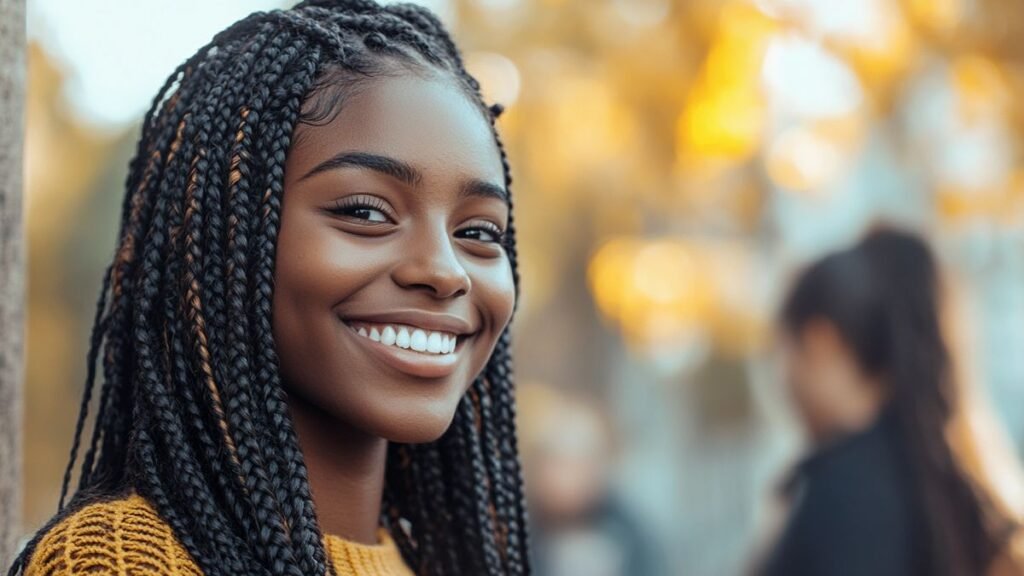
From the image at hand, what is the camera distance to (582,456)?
848 centimetres

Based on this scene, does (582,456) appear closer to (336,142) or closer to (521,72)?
(521,72)

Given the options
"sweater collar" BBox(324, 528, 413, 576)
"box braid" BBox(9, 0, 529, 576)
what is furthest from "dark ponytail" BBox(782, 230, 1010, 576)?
"box braid" BBox(9, 0, 529, 576)

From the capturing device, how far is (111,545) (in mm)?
1687

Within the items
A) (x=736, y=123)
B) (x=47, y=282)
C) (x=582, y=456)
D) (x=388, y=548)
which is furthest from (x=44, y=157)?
(x=388, y=548)

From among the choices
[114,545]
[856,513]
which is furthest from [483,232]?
[856,513]

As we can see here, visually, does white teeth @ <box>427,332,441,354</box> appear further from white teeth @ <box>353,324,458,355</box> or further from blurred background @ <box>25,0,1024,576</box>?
blurred background @ <box>25,0,1024,576</box>

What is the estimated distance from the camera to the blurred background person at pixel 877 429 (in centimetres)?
479

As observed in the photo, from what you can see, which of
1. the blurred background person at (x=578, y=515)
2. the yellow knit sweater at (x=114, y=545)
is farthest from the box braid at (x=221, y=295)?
the blurred background person at (x=578, y=515)

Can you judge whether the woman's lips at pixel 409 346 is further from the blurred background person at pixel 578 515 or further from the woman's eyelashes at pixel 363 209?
the blurred background person at pixel 578 515

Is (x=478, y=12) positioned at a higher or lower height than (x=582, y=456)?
higher

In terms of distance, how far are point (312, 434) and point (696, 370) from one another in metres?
8.01

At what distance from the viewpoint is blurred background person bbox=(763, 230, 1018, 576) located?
4785 mm

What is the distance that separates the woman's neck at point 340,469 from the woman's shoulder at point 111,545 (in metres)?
0.27

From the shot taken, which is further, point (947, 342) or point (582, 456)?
point (582, 456)
